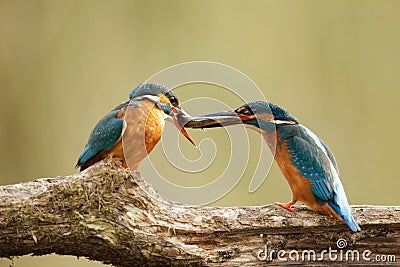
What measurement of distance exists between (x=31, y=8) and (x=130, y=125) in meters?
2.42

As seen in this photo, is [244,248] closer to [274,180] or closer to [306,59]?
[274,180]

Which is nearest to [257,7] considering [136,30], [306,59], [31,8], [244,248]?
[306,59]

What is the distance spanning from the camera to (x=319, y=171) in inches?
81.4

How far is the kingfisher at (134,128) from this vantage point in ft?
7.29

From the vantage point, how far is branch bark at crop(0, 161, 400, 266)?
181 centimetres

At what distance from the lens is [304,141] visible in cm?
212

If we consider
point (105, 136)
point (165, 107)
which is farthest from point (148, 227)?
point (165, 107)

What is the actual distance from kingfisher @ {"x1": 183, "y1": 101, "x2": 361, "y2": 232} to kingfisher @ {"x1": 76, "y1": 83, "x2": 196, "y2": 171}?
13 centimetres

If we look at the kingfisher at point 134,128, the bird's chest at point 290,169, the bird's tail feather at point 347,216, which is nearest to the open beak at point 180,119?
the kingfisher at point 134,128

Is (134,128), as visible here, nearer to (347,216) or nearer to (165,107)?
(165,107)

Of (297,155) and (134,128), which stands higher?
(134,128)

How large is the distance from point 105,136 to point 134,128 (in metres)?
0.11

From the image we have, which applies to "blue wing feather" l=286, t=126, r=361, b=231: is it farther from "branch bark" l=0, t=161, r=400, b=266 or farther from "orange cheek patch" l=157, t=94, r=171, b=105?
"orange cheek patch" l=157, t=94, r=171, b=105

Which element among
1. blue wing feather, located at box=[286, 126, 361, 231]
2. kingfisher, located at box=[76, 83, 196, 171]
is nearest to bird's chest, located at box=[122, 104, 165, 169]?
kingfisher, located at box=[76, 83, 196, 171]
